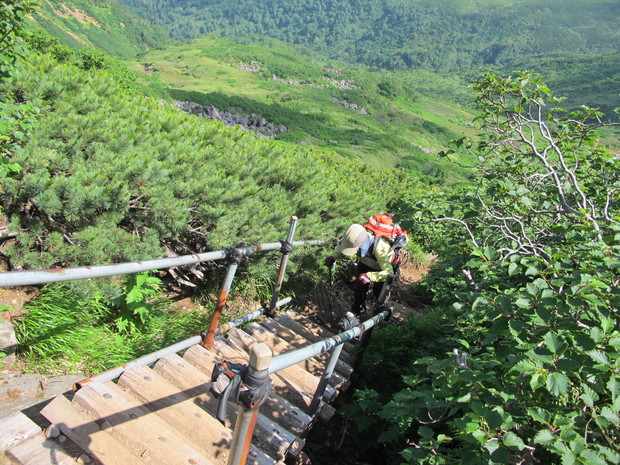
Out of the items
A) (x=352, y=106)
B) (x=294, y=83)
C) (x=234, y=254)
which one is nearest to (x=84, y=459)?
(x=234, y=254)

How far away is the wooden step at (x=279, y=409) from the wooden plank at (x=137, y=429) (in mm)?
761

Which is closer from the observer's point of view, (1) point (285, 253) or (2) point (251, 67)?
(1) point (285, 253)

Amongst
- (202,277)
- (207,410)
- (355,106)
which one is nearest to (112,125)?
(202,277)

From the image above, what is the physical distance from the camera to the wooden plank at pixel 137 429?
2.13 metres

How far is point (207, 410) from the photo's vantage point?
2787 millimetres

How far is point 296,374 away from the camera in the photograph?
3.62m

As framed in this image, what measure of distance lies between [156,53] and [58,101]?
16292 cm

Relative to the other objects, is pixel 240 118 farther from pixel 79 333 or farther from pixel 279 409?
Result: pixel 279 409

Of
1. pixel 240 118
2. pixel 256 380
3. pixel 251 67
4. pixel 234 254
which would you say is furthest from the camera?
pixel 251 67

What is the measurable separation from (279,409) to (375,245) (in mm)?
2284

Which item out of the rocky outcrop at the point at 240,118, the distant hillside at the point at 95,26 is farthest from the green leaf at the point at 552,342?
the distant hillside at the point at 95,26

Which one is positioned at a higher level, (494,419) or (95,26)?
(95,26)

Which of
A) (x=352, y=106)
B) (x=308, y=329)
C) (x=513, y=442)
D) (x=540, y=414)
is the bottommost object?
(x=308, y=329)

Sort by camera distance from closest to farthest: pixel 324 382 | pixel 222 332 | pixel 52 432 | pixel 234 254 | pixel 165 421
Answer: pixel 52 432 → pixel 165 421 → pixel 324 382 → pixel 234 254 → pixel 222 332
